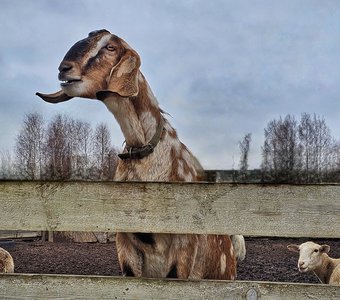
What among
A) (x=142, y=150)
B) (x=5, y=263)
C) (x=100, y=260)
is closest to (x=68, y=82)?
(x=142, y=150)

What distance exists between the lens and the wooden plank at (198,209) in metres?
2.53

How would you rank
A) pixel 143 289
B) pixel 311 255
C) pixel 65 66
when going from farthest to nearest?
pixel 311 255 < pixel 65 66 < pixel 143 289

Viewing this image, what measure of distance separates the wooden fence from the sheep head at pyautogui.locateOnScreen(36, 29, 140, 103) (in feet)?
3.09

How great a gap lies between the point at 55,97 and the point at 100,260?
800 cm

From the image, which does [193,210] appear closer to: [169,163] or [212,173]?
[169,163]

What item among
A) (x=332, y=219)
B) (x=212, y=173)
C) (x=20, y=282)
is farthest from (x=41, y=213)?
(x=212, y=173)

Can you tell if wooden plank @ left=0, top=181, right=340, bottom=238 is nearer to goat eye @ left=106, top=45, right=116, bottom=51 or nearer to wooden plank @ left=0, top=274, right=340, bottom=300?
wooden plank @ left=0, top=274, right=340, bottom=300

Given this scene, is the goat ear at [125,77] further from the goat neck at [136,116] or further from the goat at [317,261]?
the goat at [317,261]

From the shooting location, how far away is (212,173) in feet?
14.3

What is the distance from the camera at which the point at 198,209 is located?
8.34 ft

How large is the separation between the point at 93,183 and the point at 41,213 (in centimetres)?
30

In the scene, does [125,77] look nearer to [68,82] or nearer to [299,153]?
[68,82]

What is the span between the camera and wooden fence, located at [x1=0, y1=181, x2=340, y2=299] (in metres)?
2.52

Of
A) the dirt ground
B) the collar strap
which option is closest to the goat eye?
the collar strap
